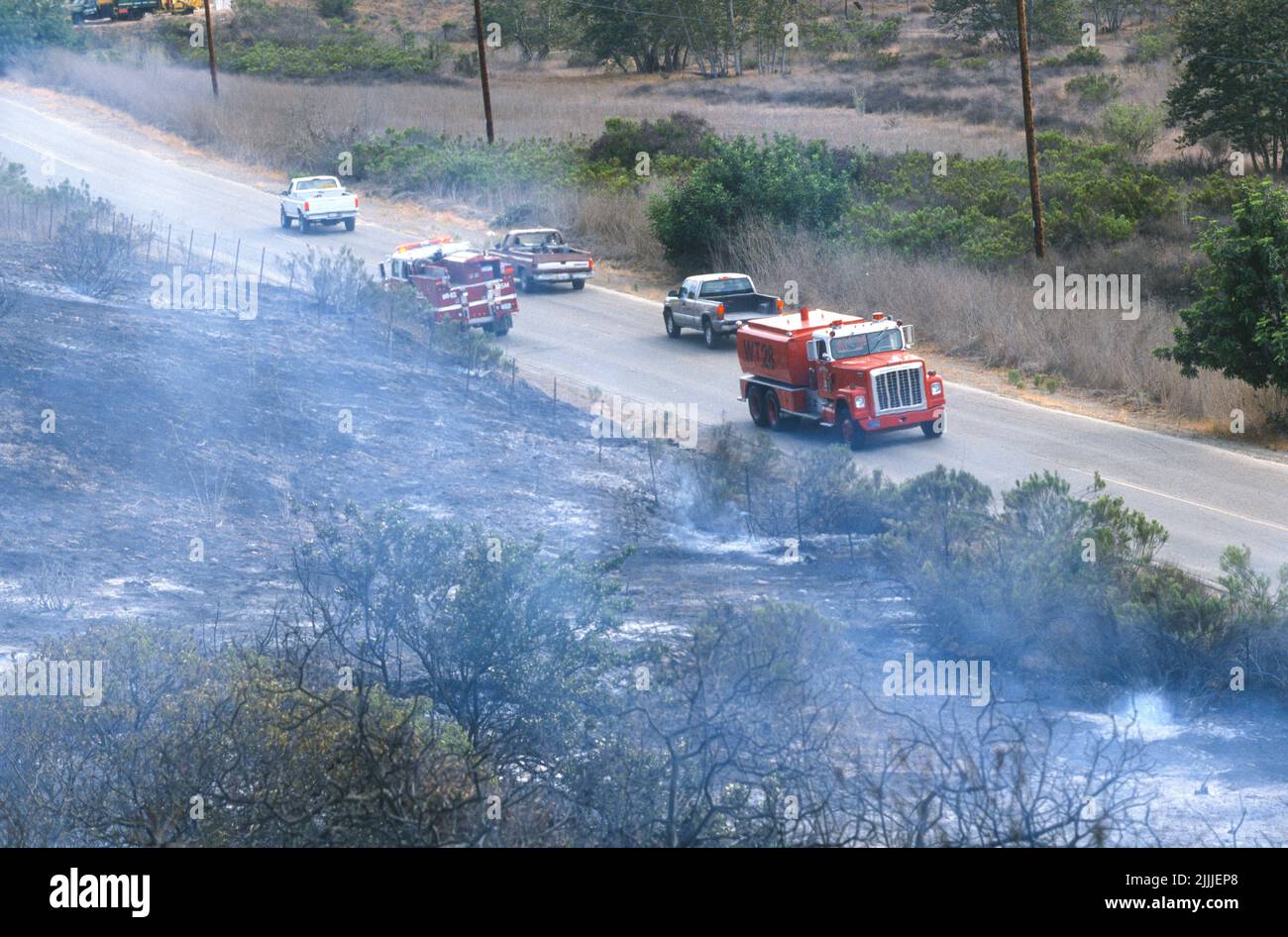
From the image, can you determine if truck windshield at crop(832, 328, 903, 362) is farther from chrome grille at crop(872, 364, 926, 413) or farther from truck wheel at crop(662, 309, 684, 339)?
truck wheel at crop(662, 309, 684, 339)

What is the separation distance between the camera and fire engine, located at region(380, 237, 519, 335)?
26875 mm

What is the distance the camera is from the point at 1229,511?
1738 centimetres

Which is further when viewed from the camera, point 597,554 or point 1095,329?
point 1095,329

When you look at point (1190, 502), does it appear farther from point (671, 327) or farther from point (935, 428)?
point (671, 327)

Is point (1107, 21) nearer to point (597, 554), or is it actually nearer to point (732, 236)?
point (732, 236)

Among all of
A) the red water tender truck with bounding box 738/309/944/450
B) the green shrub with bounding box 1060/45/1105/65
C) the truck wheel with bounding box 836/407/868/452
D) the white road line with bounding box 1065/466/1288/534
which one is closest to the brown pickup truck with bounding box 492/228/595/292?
the red water tender truck with bounding box 738/309/944/450

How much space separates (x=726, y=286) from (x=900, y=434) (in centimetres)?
755

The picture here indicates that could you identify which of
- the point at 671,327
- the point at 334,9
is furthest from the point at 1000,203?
the point at 334,9

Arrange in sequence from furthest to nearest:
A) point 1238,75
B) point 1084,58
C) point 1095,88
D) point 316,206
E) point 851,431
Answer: point 1084,58
point 1095,88
point 1238,75
point 316,206
point 851,431

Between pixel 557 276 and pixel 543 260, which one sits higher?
pixel 543 260

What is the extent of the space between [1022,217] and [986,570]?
2116 centimetres

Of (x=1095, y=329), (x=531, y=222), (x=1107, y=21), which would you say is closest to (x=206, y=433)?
(x=1095, y=329)

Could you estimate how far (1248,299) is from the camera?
20938mm

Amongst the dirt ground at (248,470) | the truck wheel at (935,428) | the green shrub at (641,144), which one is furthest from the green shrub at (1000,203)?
the dirt ground at (248,470)
